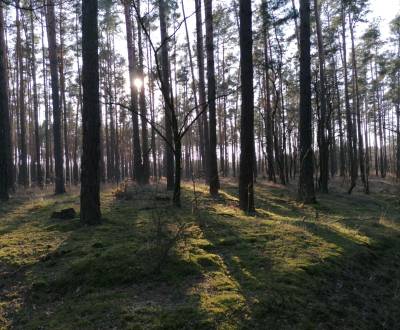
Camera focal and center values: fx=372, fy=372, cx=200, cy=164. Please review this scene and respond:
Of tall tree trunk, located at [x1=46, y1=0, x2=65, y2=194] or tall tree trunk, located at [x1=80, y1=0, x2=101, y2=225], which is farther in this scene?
tall tree trunk, located at [x1=46, y1=0, x2=65, y2=194]

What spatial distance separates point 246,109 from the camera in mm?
9055

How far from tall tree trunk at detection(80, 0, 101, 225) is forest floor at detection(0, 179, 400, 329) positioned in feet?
1.38

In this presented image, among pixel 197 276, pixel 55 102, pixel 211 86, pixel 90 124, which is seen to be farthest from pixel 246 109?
pixel 55 102

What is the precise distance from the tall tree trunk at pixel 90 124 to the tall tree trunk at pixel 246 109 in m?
3.53

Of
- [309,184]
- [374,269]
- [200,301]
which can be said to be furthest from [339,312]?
[309,184]

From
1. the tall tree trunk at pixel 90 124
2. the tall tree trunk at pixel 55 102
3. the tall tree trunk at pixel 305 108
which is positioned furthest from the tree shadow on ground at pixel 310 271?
the tall tree trunk at pixel 55 102

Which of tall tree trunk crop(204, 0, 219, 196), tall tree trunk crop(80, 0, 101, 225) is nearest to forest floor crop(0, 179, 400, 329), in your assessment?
tall tree trunk crop(80, 0, 101, 225)

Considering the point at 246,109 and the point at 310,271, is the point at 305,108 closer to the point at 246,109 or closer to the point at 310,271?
the point at 246,109

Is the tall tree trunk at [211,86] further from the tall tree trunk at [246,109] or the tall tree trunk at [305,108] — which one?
the tall tree trunk at [246,109]

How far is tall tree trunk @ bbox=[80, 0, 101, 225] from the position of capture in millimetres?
6848

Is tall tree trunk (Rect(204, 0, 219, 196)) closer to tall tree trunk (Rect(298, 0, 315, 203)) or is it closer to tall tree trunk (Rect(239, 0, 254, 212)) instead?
tall tree trunk (Rect(298, 0, 315, 203))

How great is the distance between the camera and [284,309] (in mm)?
3781

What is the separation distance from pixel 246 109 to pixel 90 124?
12.7 feet

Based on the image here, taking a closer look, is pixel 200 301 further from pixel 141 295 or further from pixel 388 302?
pixel 388 302
